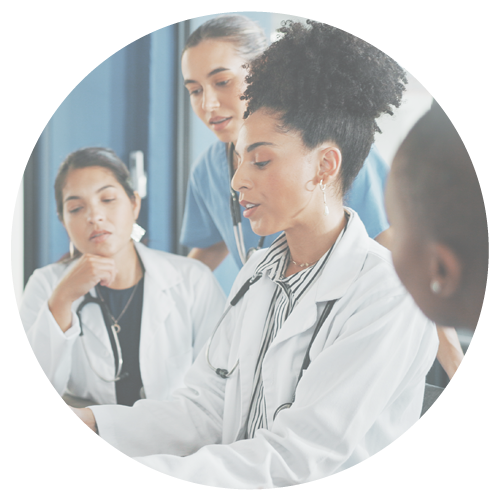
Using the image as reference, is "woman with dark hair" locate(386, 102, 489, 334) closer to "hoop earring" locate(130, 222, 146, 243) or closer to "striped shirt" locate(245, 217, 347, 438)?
"striped shirt" locate(245, 217, 347, 438)

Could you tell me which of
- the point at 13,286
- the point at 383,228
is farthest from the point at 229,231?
the point at 13,286

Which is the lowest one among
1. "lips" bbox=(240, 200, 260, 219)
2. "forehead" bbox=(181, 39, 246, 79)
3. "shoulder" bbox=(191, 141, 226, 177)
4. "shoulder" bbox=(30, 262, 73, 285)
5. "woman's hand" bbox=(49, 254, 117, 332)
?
"woman's hand" bbox=(49, 254, 117, 332)

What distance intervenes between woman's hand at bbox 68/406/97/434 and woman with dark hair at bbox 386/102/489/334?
86cm

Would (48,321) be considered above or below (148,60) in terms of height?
below

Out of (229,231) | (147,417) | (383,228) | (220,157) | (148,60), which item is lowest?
(147,417)

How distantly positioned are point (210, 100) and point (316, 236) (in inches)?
17.6

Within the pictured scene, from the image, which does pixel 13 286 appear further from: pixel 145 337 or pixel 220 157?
pixel 220 157

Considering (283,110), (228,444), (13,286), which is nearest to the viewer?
(283,110)

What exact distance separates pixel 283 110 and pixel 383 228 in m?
0.36

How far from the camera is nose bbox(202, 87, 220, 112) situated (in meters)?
1.43

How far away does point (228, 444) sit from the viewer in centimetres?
141

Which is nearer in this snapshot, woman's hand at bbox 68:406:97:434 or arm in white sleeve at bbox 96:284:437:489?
arm in white sleeve at bbox 96:284:437:489

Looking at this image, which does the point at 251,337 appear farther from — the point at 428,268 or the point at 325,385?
the point at 428,268

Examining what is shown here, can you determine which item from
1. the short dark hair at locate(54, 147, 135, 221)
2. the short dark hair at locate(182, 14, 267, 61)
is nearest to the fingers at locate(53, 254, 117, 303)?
the short dark hair at locate(54, 147, 135, 221)
